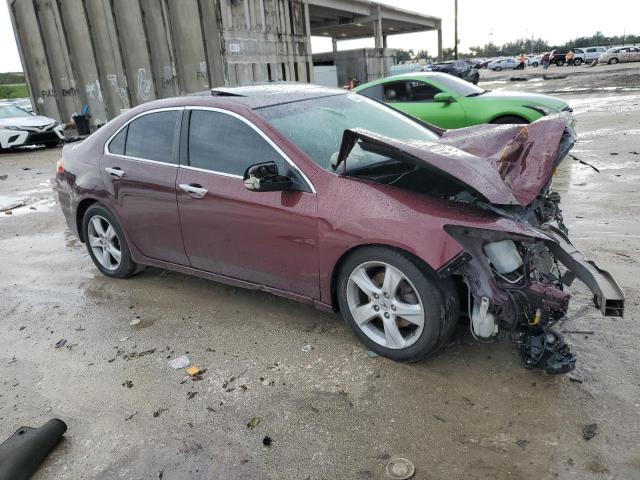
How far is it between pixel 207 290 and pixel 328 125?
1.86m

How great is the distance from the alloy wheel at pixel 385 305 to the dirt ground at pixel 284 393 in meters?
0.19

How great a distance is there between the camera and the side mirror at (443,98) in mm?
8711

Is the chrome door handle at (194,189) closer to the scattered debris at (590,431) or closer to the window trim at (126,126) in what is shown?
the window trim at (126,126)

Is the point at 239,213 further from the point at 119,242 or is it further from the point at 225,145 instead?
the point at 119,242

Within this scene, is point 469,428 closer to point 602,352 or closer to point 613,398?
point 613,398

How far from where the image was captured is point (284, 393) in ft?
10.0

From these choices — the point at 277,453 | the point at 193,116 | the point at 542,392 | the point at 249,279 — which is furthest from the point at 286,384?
the point at 193,116

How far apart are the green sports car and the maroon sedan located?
4.51 m

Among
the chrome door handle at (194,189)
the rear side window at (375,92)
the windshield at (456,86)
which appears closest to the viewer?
the chrome door handle at (194,189)

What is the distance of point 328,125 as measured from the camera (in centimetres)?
379

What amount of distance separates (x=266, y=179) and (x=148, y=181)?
53.8 inches

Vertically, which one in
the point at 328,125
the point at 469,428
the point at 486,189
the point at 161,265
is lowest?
the point at 469,428

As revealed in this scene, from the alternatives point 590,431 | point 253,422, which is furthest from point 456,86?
point 253,422

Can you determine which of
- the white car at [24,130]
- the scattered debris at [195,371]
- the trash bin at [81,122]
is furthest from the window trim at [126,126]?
the trash bin at [81,122]
